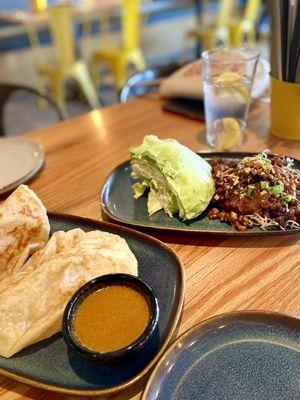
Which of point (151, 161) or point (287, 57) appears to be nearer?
point (151, 161)

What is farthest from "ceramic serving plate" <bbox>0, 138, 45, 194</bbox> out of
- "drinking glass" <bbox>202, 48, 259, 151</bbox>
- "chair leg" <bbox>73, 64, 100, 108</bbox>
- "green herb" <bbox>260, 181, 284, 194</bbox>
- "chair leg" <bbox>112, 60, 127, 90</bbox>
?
"chair leg" <bbox>112, 60, 127, 90</bbox>

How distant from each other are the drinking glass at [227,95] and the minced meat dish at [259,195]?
0.36m

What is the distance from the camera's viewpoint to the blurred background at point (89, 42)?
15.0 ft

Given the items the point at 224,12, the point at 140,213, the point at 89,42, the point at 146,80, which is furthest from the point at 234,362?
the point at 89,42

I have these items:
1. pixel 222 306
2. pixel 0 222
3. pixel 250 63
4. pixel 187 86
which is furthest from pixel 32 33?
pixel 222 306

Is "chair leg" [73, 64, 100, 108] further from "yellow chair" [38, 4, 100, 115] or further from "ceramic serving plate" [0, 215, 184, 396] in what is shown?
"ceramic serving plate" [0, 215, 184, 396]

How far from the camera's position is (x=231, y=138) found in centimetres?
146

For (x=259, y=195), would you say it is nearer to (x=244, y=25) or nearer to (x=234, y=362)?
(x=234, y=362)

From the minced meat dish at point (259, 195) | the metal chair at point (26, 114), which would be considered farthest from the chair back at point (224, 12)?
the minced meat dish at point (259, 195)

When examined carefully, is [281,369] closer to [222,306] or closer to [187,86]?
[222,306]

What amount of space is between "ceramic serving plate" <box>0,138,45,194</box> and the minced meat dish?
0.66 m

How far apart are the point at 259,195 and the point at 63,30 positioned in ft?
13.0

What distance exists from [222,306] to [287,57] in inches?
35.5

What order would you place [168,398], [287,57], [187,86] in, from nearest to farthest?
[168,398]
[287,57]
[187,86]
